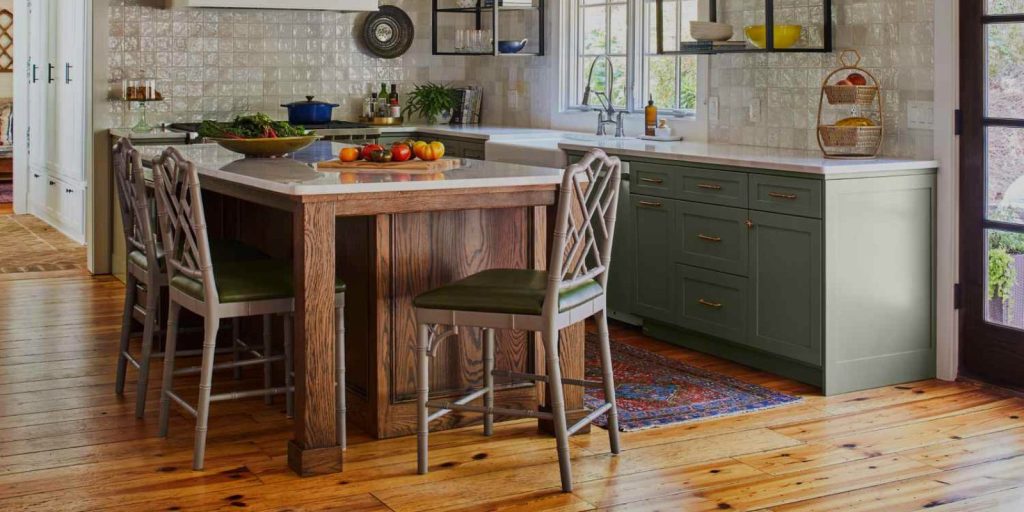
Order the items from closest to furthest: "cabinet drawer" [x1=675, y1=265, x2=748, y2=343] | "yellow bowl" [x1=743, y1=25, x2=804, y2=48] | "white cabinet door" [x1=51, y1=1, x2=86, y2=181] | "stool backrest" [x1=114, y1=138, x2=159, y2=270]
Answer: "stool backrest" [x1=114, y1=138, x2=159, y2=270], "cabinet drawer" [x1=675, y1=265, x2=748, y2=343], "yellow bowl" [x1=743, y1=25, x2=804, y2=48], "white cabinet door" [x1=51, y1=1, x2=86, y2=181]

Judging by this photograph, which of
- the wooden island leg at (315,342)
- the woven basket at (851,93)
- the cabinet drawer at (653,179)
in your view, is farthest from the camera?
the cabinet drawer at (653,179)

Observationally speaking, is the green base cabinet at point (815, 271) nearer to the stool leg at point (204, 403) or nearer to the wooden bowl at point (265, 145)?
the wooden bowl at point (265, 145)

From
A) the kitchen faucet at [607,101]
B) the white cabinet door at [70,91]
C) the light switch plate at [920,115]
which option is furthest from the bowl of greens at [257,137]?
the white cabinet door at [70,91]

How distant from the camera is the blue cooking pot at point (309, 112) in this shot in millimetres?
7512

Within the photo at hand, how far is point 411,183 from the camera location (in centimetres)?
376

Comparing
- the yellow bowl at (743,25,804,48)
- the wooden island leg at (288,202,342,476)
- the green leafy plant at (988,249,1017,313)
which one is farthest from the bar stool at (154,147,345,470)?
the green leafy plant at (988,249,1017,313)

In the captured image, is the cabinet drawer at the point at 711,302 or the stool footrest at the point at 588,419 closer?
the stool footrest at the point at 588,419

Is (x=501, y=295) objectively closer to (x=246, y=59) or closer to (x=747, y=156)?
(x=747, y=156)

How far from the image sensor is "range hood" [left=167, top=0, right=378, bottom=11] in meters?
7.03

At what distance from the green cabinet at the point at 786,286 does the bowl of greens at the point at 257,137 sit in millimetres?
1830

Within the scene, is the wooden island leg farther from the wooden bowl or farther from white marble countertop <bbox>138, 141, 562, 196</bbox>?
the wooden bowl

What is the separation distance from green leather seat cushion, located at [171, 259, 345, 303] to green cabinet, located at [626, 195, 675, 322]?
1.99m

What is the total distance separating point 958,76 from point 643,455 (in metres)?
2.03

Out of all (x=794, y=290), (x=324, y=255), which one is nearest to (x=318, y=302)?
(x=324, y=255)
